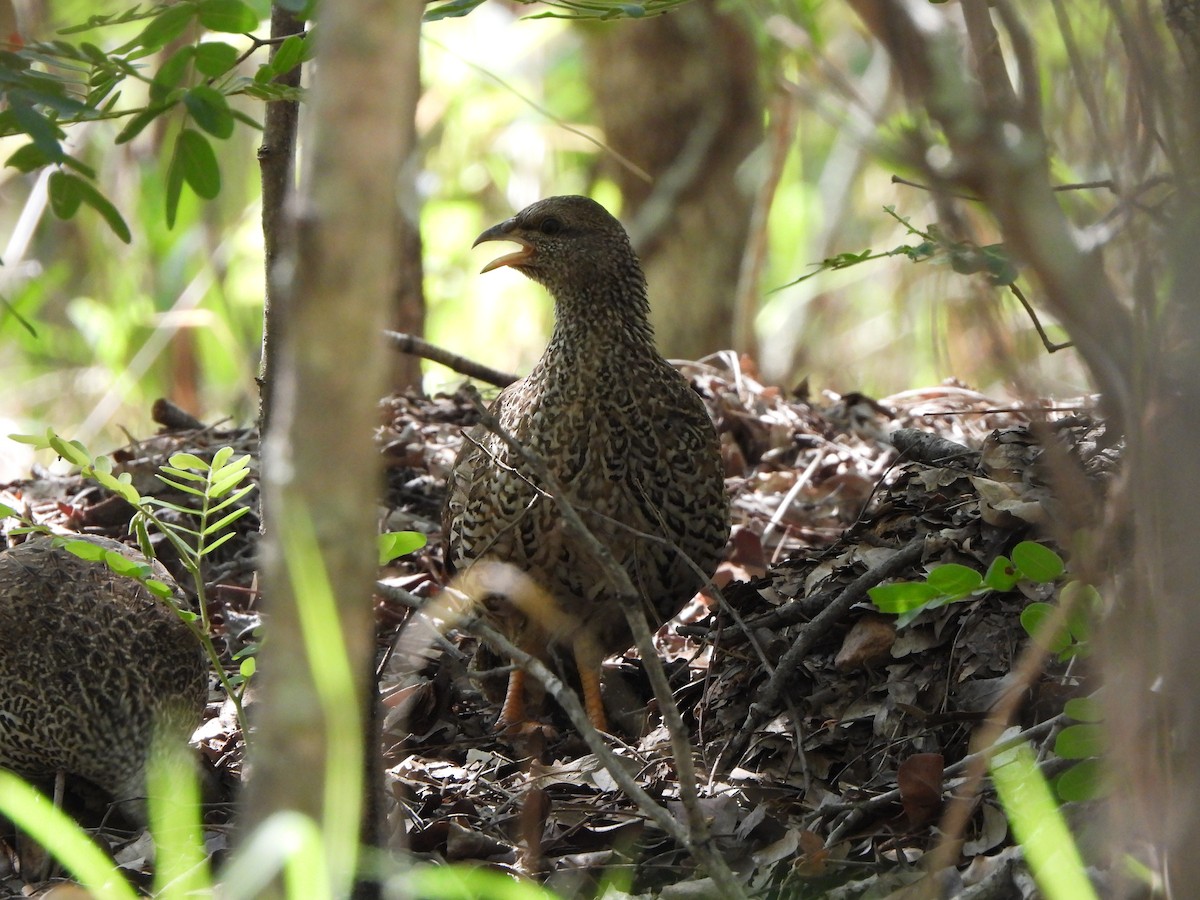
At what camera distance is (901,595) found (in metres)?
2.50

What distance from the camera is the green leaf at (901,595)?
2486 millimetres

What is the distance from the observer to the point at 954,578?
7.97 ft

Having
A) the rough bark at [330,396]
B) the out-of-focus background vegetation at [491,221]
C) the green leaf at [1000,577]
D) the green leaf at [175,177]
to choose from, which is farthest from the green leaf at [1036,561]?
the out-of-focus background vegetation at [491,221]

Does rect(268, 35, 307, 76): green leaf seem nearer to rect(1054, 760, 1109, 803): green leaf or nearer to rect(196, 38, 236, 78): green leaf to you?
rect(196, 38, 236, 78): green leaf

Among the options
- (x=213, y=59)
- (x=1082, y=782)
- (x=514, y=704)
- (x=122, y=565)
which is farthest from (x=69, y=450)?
(x=1082, y=782)

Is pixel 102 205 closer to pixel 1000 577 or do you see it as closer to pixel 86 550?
pixel 86 550

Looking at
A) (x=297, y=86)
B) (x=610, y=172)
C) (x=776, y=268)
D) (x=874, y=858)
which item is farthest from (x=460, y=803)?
(x=776, y=268)

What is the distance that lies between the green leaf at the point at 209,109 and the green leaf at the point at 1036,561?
1.87 metres

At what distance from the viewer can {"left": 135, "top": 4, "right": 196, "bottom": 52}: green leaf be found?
292cm

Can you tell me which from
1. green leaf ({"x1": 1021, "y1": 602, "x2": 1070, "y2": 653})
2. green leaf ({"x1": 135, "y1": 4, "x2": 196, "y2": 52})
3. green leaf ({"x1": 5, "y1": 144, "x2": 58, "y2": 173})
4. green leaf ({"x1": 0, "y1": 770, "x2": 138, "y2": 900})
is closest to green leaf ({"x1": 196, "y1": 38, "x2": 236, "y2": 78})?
green leaf ({"x1": 135, "y1": 4, "x2": 196, "y2": 52})

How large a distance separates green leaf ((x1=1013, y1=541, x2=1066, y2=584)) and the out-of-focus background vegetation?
12.5 feet

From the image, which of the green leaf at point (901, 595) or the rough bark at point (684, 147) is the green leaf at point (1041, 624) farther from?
the rough bark at point (684, 147)

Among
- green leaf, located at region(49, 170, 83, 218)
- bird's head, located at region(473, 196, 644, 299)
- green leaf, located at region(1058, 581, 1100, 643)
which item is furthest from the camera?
bird's head, located at region(473, 196, 644, 299)

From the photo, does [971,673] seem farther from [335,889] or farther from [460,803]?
[335,889]
